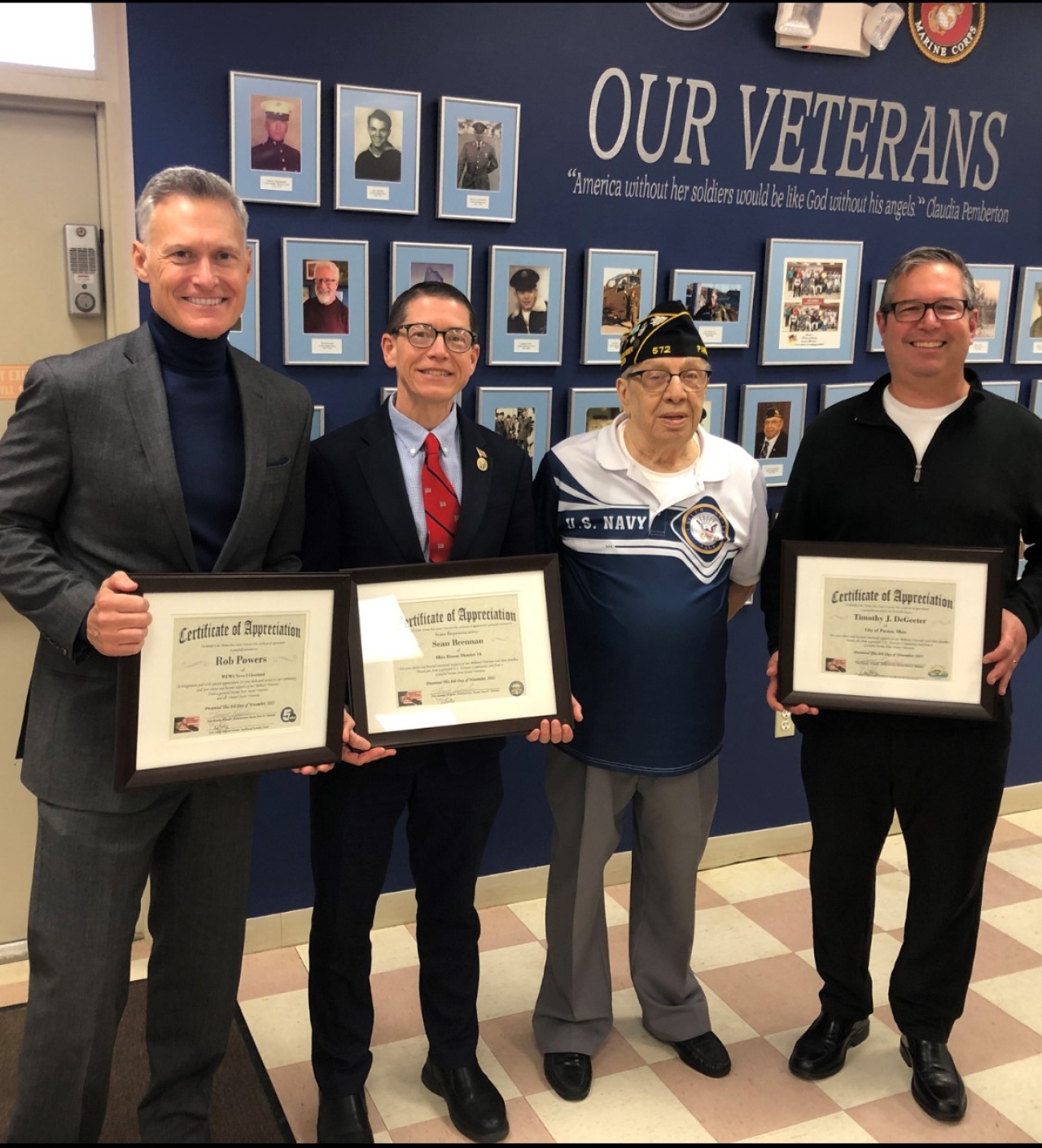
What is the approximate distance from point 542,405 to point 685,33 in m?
1.13

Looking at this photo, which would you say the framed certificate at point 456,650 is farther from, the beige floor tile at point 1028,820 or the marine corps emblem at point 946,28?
the beige floor tile at point 1028,820

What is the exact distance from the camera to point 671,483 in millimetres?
2211

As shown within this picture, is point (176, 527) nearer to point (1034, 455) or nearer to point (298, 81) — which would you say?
point (298, 81)

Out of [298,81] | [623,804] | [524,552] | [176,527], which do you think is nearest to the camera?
[176,527]

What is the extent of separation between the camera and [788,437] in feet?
10.8

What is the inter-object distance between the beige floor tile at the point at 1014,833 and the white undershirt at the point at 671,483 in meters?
2.24

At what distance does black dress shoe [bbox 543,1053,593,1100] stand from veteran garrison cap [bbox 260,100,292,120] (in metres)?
2.37

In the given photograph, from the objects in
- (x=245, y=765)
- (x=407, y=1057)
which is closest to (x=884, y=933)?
(x=407, y=1057)

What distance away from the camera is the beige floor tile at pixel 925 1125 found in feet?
7.29

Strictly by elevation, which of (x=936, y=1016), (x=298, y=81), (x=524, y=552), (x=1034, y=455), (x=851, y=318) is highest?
(x=298, y=81)

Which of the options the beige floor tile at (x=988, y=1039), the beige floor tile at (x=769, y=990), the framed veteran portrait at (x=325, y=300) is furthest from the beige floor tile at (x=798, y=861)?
the framed veteran portrait at (x=325, y=300)

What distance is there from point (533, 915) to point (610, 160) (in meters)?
2.28

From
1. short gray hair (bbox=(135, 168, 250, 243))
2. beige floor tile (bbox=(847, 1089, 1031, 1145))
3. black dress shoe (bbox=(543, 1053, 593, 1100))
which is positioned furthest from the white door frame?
beige floor tile (bbox=(847, 1089, 1031, 1145))

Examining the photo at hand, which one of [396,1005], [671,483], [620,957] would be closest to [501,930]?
[620,957]
